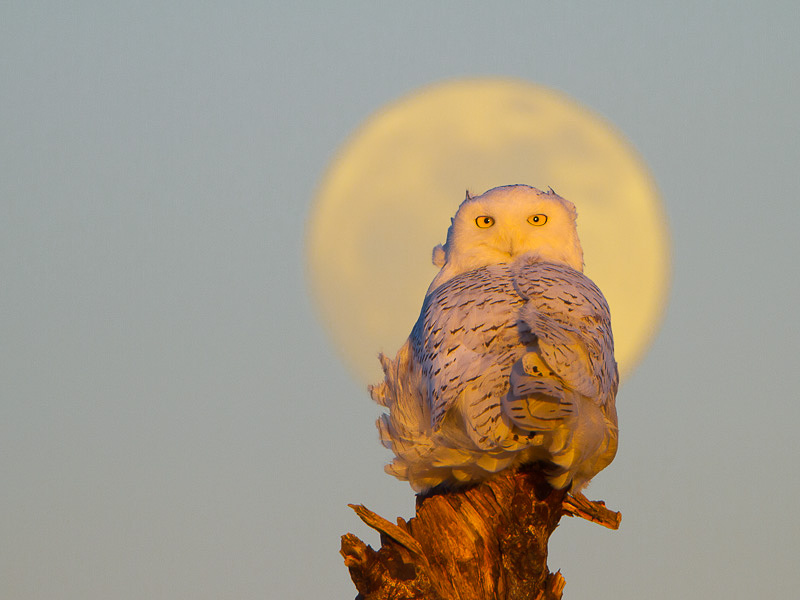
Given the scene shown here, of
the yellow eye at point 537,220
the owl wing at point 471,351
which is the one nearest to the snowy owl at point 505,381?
the owl wing at point 471,351

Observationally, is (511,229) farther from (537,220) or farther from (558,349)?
(558,349)

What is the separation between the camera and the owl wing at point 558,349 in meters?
5.77

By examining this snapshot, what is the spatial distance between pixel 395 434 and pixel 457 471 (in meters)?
0.60

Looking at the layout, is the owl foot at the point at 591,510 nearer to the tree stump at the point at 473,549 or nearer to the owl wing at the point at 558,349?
the tree stump at the point at 473,549

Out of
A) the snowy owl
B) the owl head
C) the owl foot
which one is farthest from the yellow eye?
the owl foot

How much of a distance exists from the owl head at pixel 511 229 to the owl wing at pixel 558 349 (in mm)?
728

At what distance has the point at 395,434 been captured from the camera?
22.6 feet

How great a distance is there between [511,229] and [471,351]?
1.77 m

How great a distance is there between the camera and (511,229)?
25.7 ft

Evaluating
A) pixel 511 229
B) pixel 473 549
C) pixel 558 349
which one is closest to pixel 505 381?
pixel 558 349

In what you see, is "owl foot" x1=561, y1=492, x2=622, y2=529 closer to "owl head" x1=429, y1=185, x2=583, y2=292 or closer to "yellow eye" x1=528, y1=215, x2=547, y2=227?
"owl head" x1=429, y1=185, x2=583, y2=292

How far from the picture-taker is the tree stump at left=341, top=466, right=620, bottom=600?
620 centimetres

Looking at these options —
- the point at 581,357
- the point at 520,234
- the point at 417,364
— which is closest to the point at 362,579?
the point at 417,364

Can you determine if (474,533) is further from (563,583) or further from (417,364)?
(417,364)
